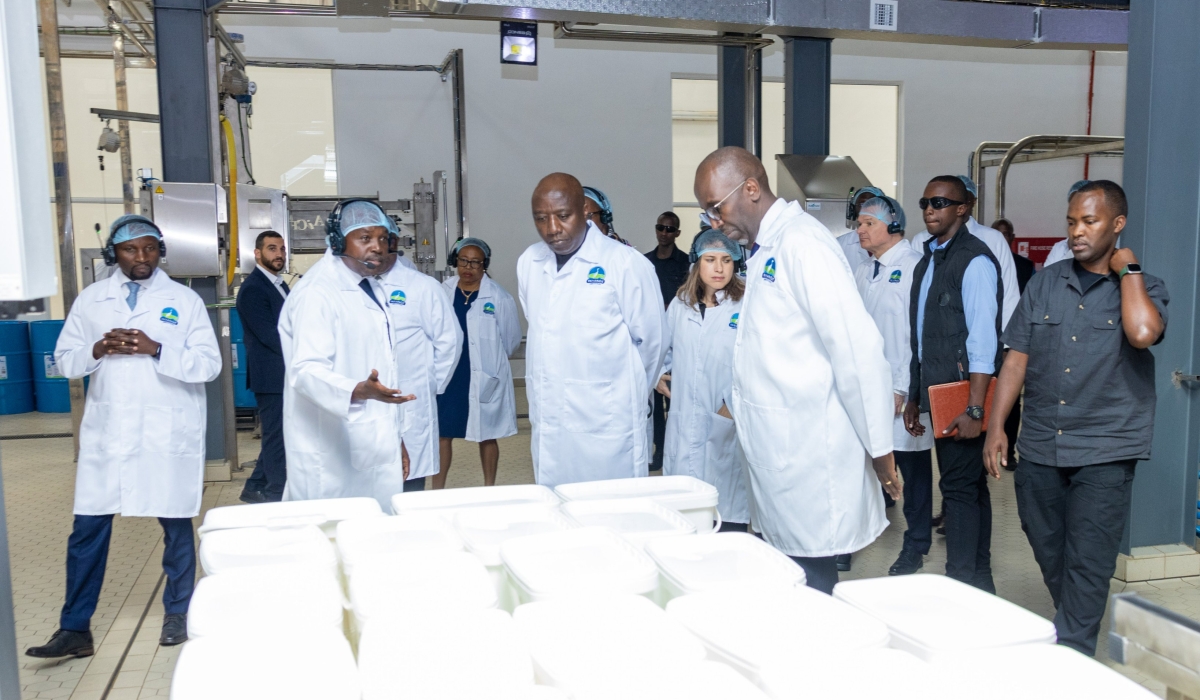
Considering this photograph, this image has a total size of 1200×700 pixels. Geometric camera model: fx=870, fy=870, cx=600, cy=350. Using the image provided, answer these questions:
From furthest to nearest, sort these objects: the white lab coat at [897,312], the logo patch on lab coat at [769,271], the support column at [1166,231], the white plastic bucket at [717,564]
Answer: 1. the white lab coat at [897,312]
2. the support column at [1166,231]
3. the logo patch on lab coat at [769,271]
4. the white plastic bucket at [717,564]

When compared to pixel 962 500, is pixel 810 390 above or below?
above

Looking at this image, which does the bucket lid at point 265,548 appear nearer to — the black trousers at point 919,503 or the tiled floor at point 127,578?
the tiled floor at point 127,578

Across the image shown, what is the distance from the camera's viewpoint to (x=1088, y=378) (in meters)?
2.57

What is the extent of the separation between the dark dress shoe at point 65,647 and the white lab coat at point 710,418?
2200 mm

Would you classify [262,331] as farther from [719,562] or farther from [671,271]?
[719,562]

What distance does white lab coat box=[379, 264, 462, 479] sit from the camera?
12.6 ft

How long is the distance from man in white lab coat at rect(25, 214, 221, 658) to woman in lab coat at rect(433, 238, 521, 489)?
70.2 inches

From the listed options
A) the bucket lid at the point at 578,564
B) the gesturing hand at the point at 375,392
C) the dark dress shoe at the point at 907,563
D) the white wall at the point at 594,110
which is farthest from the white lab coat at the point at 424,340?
the white wall at the point at 594,110

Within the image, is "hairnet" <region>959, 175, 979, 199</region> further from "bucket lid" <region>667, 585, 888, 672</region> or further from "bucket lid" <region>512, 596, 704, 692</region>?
"bucket lid" <region>512, 596, 704, 692</region>

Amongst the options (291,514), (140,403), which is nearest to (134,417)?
(140,403)

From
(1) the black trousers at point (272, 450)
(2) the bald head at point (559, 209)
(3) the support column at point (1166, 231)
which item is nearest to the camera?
(2) the bald head at point (559, 209)

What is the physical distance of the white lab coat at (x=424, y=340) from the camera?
3.83 metres

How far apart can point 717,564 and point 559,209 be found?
1659 mm

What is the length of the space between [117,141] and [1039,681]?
7.12 m
